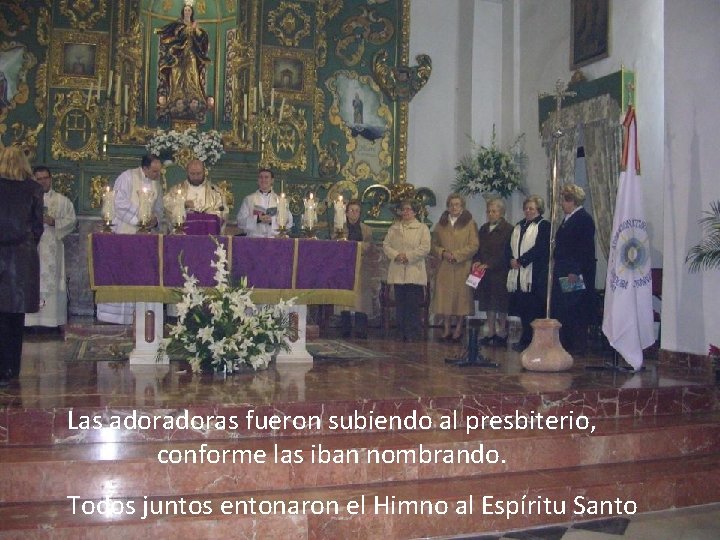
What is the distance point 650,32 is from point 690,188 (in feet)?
8.83

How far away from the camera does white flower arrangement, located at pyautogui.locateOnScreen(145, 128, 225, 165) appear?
1037 centimetres

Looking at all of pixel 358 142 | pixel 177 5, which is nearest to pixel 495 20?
pixel 358 142

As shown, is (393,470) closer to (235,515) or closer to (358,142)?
(235,515)

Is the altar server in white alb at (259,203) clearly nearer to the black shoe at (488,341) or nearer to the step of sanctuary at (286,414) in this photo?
the black shoe at (488,341)

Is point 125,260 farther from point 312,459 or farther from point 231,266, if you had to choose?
point 312,459

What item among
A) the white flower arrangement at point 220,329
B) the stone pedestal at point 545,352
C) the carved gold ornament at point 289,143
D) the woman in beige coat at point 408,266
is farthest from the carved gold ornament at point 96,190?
the stone pedestal at point 545,352

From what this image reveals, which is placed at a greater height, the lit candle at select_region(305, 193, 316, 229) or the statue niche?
the statue niche

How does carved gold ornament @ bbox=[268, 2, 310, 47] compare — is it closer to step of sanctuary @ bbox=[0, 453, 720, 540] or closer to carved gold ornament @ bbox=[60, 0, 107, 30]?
carved gold ornament @ bbox=[60, 0, 107, 30]

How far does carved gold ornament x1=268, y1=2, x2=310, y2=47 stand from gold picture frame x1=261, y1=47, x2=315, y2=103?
0.16m

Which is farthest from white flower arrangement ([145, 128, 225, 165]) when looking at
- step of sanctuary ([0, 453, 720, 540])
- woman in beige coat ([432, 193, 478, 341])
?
step of sanctuary ([0, 453, 720, 540])

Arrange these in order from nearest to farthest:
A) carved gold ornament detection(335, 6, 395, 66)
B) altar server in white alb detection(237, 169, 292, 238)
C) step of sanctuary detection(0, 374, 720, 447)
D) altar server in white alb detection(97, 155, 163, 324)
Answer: step of sanctuary detection(0, 374, 720, 447) → altar server in white alb detection(97, 155, 163, 324) → altar server in white alb detection(237, 169, 292, 238) → carved gold ornament detection(335, 6, 395, 66)

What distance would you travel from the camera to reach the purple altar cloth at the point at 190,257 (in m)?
6.82

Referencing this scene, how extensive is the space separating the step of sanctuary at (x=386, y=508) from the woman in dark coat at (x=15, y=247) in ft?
5.95

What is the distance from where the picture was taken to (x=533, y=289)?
8633 mm
